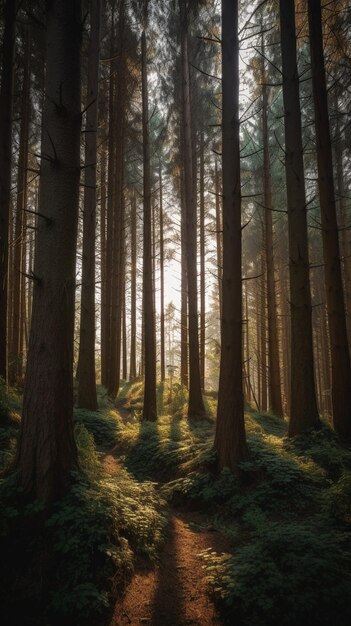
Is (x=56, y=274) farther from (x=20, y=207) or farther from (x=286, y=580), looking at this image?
(x=20, y=207)

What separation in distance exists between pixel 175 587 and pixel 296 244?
6572mm

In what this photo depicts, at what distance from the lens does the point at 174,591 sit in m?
3.26

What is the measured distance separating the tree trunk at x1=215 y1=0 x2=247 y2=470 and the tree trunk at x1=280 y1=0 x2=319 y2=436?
1.95m

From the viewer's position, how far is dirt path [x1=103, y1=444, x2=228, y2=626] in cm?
288

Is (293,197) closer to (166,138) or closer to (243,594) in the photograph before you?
(243,594)

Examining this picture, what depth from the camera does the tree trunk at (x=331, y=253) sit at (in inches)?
291

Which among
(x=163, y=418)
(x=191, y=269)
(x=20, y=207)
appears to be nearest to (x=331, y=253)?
(x=191, y=269)

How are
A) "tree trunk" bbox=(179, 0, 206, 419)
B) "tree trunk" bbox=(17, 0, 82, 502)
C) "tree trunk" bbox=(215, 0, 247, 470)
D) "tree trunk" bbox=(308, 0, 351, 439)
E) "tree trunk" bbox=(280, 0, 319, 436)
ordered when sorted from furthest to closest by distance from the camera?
"tree trunk" bbox=(179, 0, 206, 419)
"tree trunk" bbox=(308, 0, 351, 439)
"tree trunk" bbox=(280, 0, 319, 436)
"tree trunk" bbox=(215, 0, 247, 470)
"tree trunk" bbox=(17, 0, 82, 502)

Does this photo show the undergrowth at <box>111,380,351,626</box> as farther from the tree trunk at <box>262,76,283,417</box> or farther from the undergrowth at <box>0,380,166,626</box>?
the tree trunk at <box>262,76,283,417</box>

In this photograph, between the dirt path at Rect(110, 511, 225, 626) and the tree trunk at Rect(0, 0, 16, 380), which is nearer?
the dirt path at Rect(110, 511, 225, 626)

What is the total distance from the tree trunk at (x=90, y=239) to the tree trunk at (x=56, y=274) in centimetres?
557

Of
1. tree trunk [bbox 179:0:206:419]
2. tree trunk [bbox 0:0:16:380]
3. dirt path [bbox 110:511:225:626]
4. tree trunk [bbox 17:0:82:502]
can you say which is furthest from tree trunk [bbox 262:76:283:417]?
tree trunk [bbox 17:0:82:502]

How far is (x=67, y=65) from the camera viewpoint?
3.94 metres

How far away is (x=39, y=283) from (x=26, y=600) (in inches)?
114
